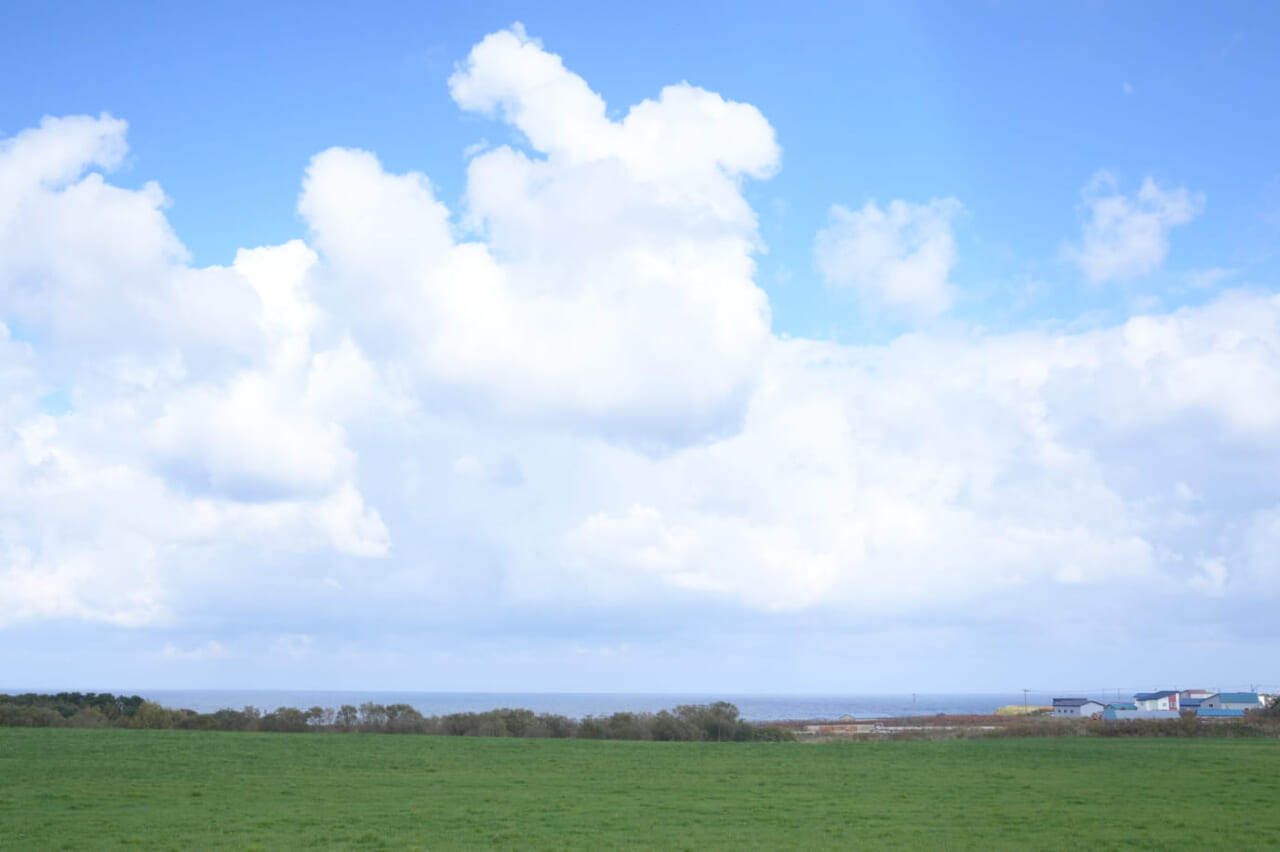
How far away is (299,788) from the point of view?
28.8 meters

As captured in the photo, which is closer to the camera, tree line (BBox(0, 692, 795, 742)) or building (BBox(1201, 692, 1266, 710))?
tree line (BBox(0, 692, 795, 742))

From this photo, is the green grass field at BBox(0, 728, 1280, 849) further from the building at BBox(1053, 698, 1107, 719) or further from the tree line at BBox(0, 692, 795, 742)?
the building at BBox(1053, 698, 1107, 719)

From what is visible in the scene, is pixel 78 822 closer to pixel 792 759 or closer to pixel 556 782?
pixel 556 782

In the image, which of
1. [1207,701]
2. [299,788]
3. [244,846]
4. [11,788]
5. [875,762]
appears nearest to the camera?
[244,846]

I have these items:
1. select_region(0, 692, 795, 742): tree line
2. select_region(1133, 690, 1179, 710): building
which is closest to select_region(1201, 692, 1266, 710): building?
select_region(1133, 690, 1179, 710): building

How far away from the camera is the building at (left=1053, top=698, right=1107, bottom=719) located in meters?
134

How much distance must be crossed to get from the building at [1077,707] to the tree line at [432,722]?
87804mm

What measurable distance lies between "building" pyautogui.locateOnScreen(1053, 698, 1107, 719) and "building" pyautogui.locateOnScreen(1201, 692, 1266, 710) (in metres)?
14.4

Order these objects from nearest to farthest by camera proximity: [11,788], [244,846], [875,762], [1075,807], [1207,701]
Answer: [244,846]
[1075,807]
[11,788]
[875,762]
[1207,701]

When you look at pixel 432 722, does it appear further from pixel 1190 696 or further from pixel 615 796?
pixel 1190 696

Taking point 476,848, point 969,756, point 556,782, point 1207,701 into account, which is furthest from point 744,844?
point 1207,701

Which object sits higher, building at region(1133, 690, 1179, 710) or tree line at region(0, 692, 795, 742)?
tree line at region(0, 692, 795, 742)

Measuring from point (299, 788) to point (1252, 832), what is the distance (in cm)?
2548

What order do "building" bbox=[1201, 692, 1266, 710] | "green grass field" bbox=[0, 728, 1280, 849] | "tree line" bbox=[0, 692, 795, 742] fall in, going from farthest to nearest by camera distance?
"building" bbox=[1201, 692, 1266, 710] < "tree line" bbox=[0, 692, 795, 742] < "green grass field" bbox=[0, 728, 1280, 849]
